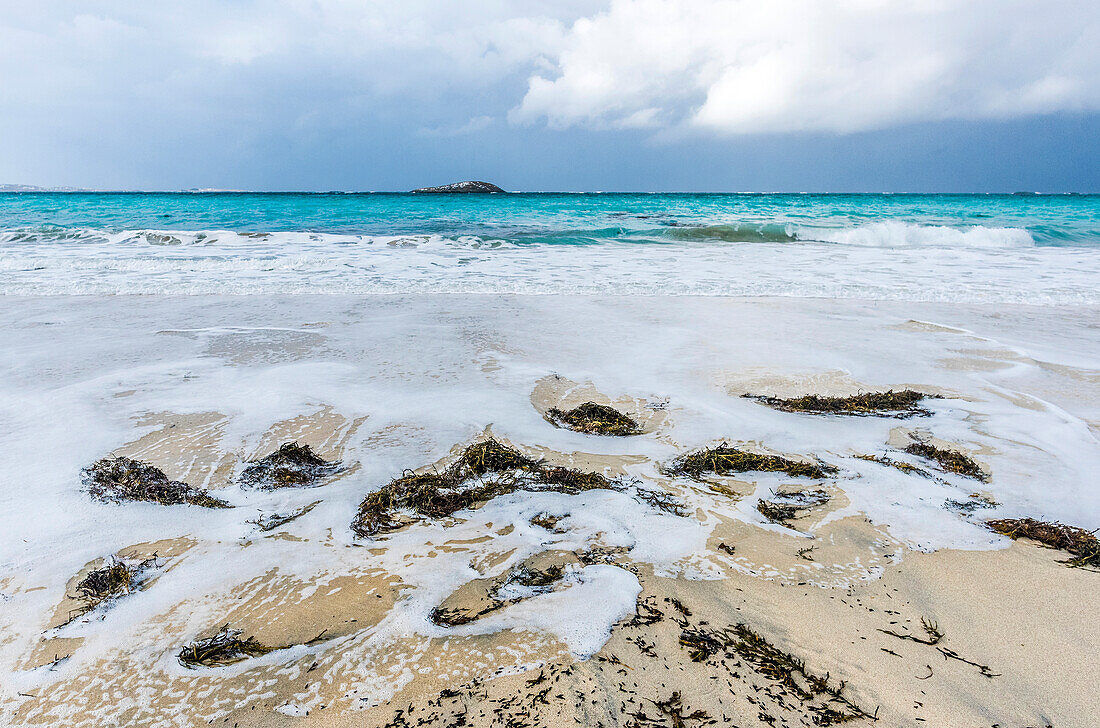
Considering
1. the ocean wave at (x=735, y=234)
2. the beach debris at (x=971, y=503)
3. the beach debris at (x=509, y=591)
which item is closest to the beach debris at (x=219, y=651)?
the beach debris at (x=509, y=591)

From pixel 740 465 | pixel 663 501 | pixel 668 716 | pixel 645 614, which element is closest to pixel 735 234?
pixel 740 465

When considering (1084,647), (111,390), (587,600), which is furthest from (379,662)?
(111,390)

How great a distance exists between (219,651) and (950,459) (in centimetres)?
376

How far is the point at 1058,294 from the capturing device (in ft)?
26.9

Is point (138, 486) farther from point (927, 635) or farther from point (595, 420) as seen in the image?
point (927, 635)

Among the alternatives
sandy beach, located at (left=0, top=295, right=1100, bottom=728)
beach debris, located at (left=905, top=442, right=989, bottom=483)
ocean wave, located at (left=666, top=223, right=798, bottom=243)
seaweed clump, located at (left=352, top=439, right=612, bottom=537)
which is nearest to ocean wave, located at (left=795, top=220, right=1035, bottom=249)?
ocean wave, located at (left=666, top=223, right=798, bottom=243)

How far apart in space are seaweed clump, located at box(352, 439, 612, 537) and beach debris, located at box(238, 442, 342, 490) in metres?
0.42

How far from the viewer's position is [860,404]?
12.8ft

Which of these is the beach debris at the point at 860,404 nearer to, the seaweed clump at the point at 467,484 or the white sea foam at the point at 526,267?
the seaweed clump at the point at 467,484

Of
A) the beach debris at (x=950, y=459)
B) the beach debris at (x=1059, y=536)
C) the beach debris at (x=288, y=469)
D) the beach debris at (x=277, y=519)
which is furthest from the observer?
the beach debris at (x=950, y=459)

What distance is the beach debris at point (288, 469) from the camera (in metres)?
2.84

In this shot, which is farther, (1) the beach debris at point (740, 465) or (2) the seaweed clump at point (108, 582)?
(1) the beach debris at point (740, 465)

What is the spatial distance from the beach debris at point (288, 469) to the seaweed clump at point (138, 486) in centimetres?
21

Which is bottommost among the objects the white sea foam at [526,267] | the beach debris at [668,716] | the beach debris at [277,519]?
the beach debris at [668,716]
